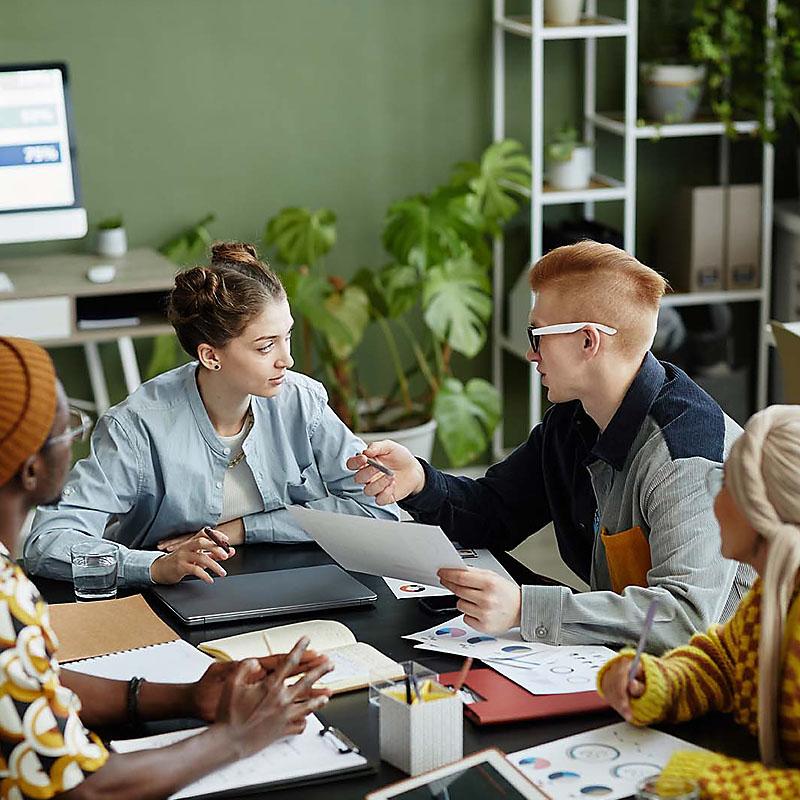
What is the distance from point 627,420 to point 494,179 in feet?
7.36

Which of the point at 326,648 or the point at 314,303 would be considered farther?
the point at 314,303

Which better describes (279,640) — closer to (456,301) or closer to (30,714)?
(30,714)

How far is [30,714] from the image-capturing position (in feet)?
3.96

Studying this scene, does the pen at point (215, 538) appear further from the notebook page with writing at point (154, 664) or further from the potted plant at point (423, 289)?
the potted plant at point (423, 289)

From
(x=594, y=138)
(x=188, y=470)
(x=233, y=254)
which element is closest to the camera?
(x=188, y=470)

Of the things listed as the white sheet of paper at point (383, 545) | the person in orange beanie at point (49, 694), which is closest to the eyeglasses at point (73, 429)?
the person in orange beanie at point (49, 694)

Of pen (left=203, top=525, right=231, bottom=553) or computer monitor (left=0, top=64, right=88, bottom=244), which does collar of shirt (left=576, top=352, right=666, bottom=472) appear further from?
computer monitor (left=0, top=64, right=88, bottom=244)

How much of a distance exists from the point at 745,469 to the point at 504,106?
3.19m

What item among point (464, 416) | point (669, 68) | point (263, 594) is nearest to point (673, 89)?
point (669, 68)

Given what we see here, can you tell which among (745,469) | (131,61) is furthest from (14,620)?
(131,61)

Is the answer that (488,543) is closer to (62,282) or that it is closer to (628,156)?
(62,282)

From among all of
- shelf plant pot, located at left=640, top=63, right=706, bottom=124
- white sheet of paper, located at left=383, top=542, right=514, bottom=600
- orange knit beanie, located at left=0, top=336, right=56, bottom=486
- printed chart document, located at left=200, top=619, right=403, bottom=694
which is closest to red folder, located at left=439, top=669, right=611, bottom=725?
printed chart document, located at left=200, top=619, right=403, bottom=694

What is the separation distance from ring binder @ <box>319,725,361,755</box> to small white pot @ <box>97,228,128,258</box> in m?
2.72

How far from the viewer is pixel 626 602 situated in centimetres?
173
